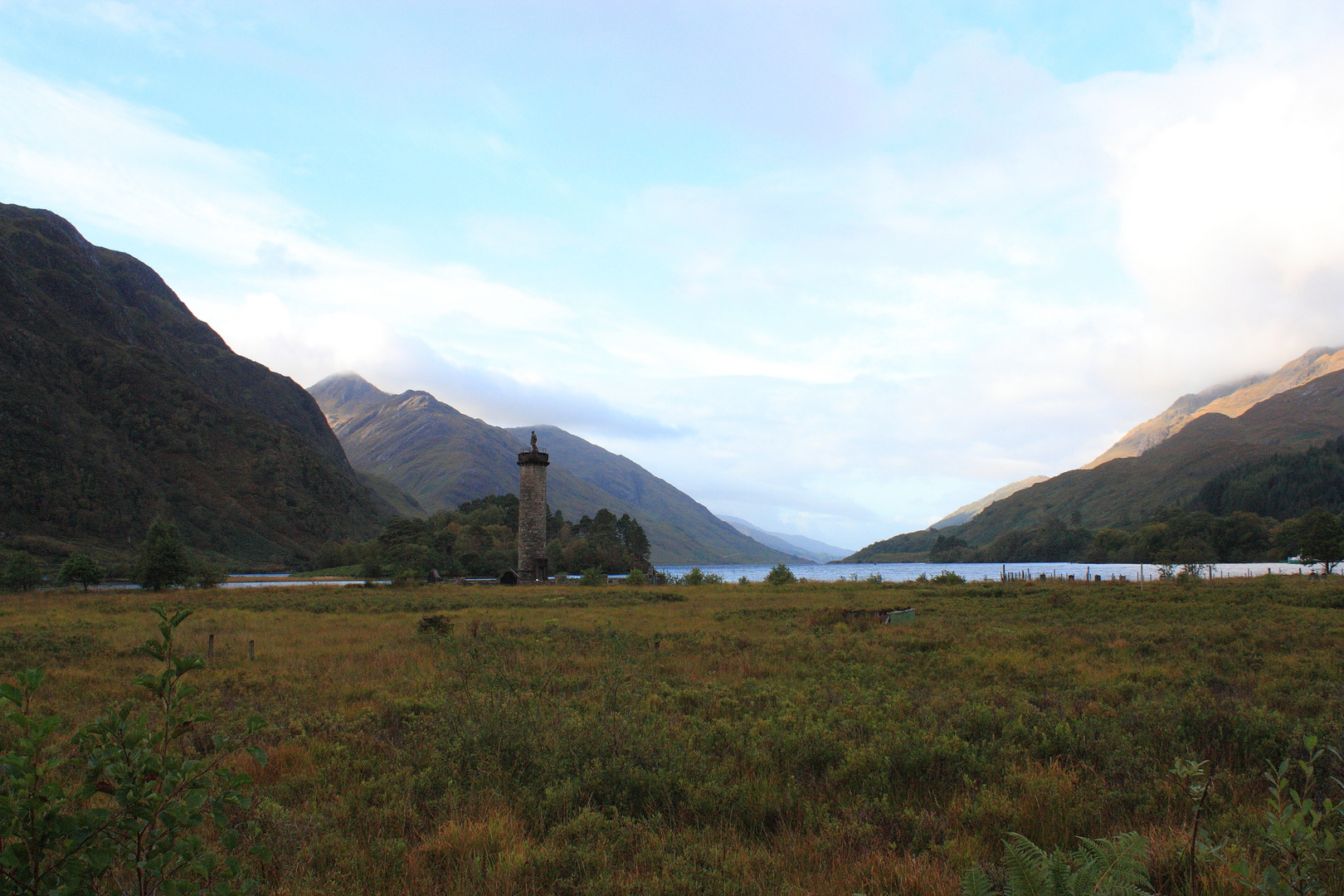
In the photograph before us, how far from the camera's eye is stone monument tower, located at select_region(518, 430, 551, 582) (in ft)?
167

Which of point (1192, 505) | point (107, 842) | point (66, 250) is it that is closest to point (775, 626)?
point (107, 842)

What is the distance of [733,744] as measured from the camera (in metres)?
9.03

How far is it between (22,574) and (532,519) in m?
30.5

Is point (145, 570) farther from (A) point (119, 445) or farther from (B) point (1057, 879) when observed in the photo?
(A) point (119, 445)

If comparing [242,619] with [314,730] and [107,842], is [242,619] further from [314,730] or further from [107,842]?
[107,842]

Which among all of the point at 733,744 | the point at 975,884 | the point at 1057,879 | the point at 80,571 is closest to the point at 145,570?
the point at 80,571

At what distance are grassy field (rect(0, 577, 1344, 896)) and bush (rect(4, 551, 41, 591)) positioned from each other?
2938 cm

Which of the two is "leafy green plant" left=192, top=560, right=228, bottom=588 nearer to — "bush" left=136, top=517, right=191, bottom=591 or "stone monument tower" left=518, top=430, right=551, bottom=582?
"bush" left=136, top=517, right=191, bottom=591

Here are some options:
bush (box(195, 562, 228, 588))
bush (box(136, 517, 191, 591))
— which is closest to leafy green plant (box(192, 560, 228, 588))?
bush (box(195, 562, 228, 588))

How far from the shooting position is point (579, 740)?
882cm

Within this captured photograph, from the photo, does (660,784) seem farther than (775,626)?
No

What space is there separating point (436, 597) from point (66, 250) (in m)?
208

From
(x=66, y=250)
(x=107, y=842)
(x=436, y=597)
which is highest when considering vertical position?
(x=66, y=250)

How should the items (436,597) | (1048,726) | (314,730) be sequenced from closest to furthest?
1. (1048,726)
2. (314,730)
3. (436,597)
